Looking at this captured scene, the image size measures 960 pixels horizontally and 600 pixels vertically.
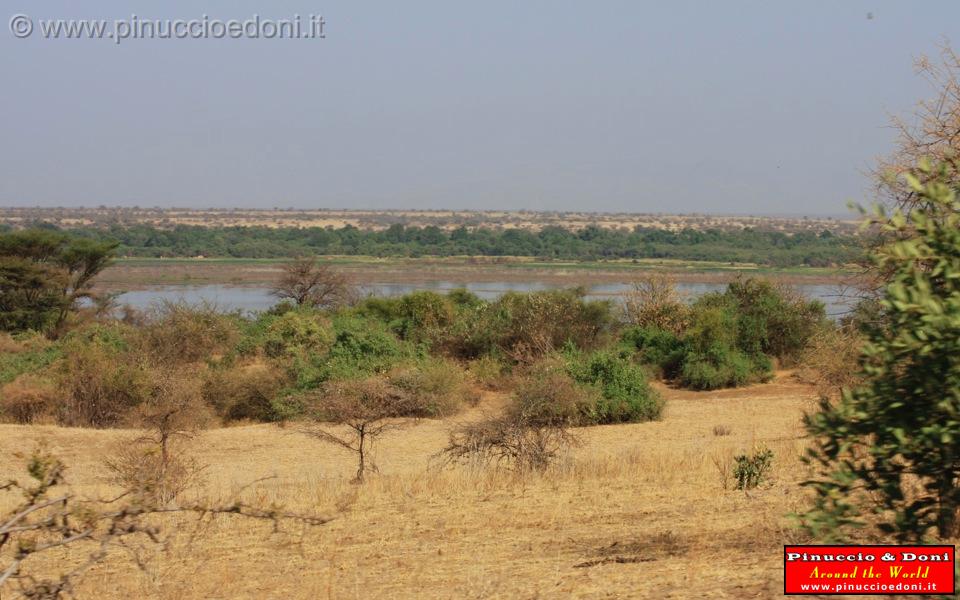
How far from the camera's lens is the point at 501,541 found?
928cm

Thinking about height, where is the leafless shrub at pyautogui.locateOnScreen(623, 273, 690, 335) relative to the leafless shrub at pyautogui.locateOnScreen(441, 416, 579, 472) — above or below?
above

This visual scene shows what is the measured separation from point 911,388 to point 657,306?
31.7m

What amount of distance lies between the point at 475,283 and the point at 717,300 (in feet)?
125

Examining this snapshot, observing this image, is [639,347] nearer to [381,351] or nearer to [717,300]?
[717,300]

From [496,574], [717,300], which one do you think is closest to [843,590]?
[496,574]

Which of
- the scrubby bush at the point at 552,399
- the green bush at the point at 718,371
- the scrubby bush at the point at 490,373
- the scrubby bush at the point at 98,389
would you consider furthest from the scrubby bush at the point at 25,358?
the green bush at the point at 718,371

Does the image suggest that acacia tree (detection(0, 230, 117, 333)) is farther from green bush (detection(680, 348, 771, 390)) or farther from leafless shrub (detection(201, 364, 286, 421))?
green bush (detection(680, 348, 771, 390))

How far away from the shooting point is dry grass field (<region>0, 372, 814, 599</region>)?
24.9ft

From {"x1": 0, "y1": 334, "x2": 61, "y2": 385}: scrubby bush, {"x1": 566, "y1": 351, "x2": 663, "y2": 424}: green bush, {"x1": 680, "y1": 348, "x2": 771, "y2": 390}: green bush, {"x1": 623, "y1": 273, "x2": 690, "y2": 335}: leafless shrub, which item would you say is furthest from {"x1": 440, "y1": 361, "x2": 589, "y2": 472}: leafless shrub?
{"x1": 623, "y1": 273, "x2": 690, "y2": 335}: leafless shrub

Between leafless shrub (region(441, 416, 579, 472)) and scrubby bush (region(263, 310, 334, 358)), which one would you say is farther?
scrubby bush (region(263, 310, 334, 358))

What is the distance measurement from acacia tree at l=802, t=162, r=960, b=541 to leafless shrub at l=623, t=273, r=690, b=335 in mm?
30113

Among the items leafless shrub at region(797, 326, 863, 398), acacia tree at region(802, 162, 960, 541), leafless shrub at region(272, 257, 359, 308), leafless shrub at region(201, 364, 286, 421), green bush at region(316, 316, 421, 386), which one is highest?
acacia tree at region(802, 162, 960, 541)

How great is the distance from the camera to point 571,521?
396 inches

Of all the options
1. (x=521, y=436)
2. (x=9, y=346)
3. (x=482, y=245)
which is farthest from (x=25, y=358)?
(x=482, y=245)
